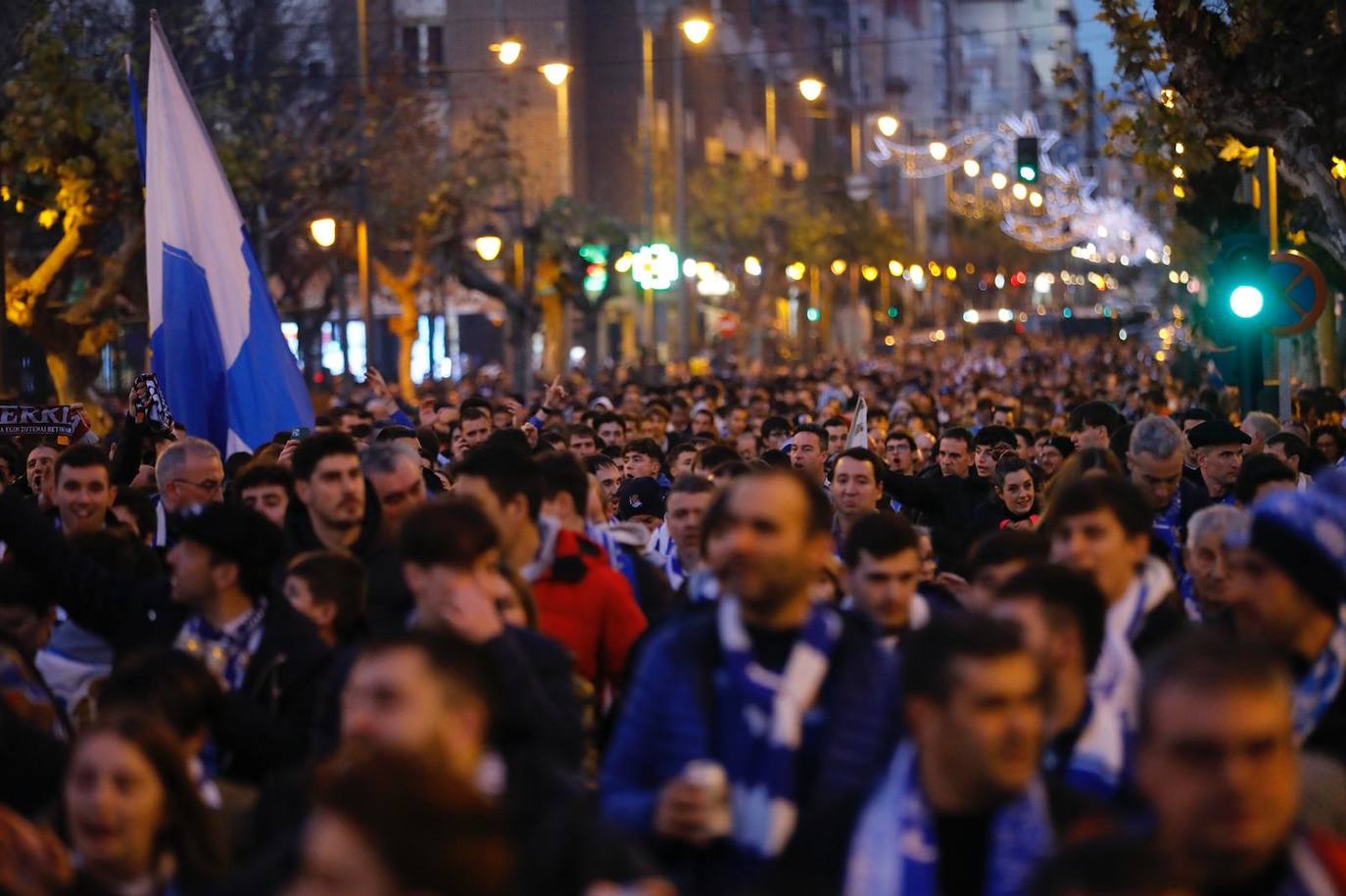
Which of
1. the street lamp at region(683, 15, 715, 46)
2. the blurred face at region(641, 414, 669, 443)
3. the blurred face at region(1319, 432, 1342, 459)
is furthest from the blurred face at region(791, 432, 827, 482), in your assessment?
the street lamp at region(683, 15, 715, 46)

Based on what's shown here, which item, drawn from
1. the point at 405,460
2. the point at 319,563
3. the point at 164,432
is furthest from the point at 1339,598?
the point at 164,432

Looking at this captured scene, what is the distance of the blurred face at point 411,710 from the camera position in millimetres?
4730

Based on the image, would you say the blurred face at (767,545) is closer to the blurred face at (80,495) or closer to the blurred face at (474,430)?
the blurred face at (80,495)

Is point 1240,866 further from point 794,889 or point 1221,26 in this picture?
point 1221,26

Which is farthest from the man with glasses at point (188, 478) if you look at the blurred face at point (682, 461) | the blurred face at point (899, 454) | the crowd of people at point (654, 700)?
the blurred face at point (899, 454)

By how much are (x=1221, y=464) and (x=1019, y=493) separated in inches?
44.2

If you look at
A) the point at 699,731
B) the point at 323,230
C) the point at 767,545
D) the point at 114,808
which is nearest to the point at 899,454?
the point at 767,545

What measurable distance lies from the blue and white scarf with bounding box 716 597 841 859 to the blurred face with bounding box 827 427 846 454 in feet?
44.9

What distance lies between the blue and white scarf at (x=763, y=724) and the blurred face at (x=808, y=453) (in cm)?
934

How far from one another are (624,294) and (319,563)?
64194 mm

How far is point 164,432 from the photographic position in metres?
16.1

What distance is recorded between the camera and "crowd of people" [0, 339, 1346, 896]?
13.5 ft

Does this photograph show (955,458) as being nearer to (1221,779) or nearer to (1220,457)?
(1220,457)

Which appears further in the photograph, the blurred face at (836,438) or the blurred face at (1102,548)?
the blurred face at (836,438)
